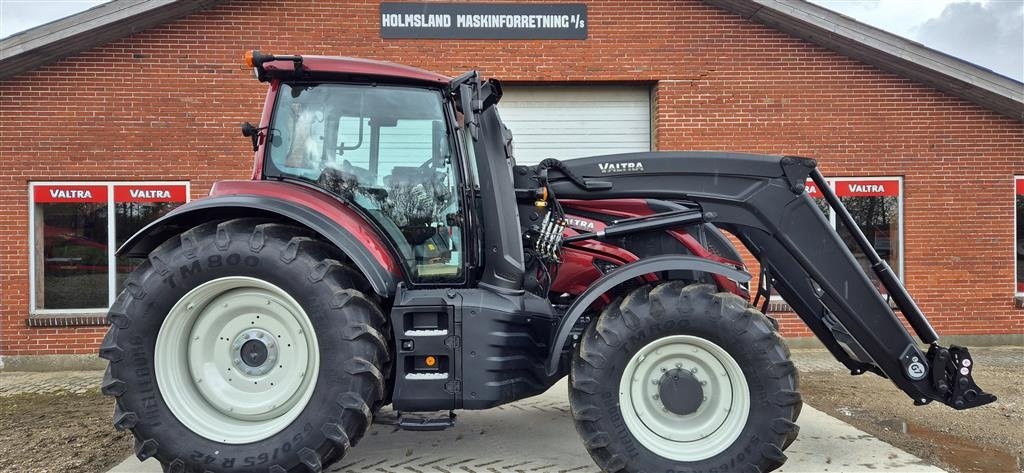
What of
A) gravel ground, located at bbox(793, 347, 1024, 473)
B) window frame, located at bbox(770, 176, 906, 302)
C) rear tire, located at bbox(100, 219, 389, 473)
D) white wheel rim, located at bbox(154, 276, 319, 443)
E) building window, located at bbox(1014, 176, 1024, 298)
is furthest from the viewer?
building window, located at bbox(1014, 176, 1024, 298)

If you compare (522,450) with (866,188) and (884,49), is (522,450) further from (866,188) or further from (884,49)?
(884,49)

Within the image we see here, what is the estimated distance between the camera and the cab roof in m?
3.41

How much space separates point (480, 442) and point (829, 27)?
657 cm

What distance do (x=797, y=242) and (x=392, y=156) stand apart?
2350 millimetres

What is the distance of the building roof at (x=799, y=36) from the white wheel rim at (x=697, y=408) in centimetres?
585

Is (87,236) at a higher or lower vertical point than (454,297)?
higher

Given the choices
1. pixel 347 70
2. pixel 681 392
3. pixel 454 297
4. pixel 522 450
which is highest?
pixel 347 70

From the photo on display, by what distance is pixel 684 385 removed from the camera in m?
3.26

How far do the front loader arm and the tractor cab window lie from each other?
69 cm

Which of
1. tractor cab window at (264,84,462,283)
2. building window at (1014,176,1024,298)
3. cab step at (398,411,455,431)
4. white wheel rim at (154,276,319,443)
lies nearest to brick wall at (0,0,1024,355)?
building window at (1014,176,1024,298)

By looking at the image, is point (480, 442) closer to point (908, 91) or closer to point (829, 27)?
point (829, 27)

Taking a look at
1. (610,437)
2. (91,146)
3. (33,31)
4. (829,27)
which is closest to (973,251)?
(829,27)

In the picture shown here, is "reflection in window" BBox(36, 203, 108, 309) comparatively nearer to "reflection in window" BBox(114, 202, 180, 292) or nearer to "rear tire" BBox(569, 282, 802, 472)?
"reflection in window" BBox(114, 202, 180, 292)

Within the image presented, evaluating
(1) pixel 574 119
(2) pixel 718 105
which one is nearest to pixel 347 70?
(1) pixel 574 119
